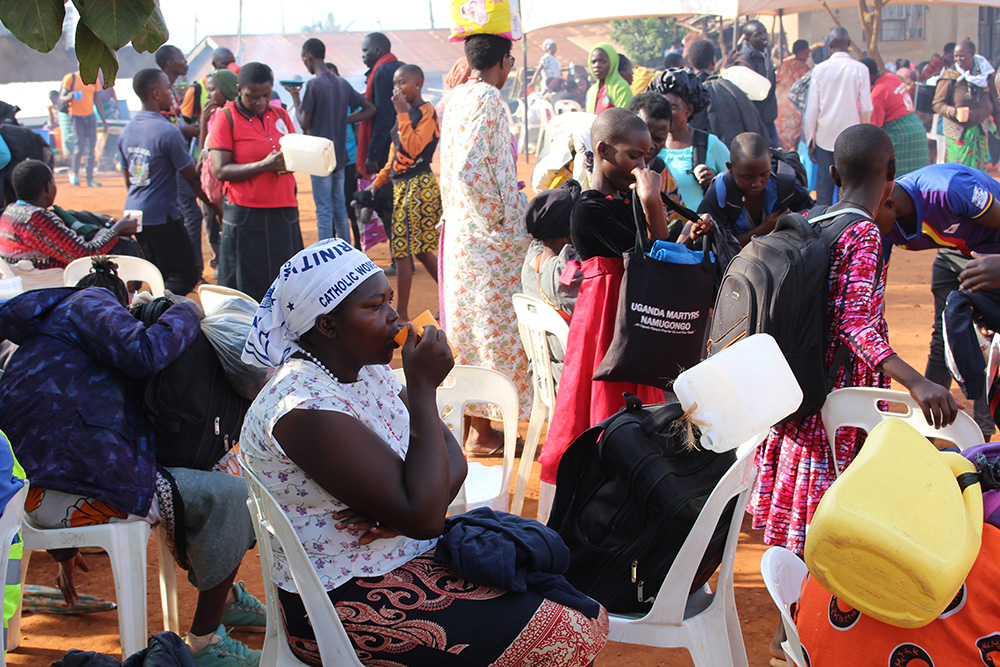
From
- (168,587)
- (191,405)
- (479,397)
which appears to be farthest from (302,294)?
(168,587)

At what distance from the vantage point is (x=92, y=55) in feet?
5.71

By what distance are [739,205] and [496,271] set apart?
1396 millimetres

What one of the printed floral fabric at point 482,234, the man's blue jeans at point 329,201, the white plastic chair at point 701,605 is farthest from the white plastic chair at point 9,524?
the man's blue jeans at point 329,201

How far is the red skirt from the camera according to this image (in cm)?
347

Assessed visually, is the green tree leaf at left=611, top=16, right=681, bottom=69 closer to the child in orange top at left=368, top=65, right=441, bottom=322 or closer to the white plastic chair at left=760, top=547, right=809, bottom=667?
the child in orange top at left=368, top=65, right=441, bottom=322

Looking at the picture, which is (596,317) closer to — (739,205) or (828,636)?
(739,205)

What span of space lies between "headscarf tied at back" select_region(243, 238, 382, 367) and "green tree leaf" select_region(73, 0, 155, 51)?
71 centimetres

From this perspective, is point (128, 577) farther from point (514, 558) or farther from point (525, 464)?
point (525, 464)

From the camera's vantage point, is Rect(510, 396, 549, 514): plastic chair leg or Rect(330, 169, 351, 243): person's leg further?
Rect(330, 169, 351, 243): person's leg

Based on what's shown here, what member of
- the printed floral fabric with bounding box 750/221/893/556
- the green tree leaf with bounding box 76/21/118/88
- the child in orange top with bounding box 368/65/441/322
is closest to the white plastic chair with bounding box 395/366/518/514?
the printed floral fabric with bounding box 750/221/893/556

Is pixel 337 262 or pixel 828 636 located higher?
pixel 337 262

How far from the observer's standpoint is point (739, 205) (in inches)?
163

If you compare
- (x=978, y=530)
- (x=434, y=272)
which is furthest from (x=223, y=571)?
(x=434, y=272)

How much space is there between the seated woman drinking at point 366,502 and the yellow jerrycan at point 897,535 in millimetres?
760
